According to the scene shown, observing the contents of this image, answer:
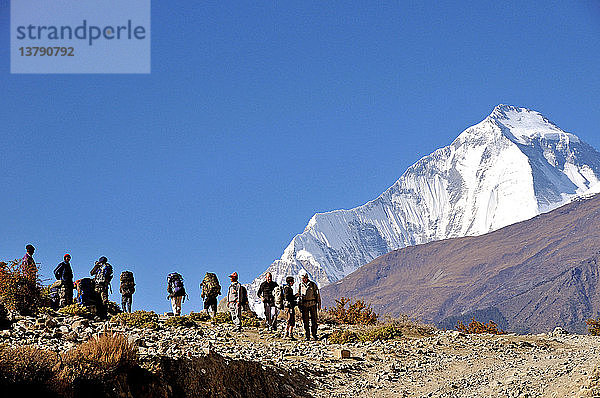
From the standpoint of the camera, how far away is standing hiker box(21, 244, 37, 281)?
19.9m

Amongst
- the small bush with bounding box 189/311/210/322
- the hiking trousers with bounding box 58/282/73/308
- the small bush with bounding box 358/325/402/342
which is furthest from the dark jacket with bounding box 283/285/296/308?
the hiking trousers with bounding box 58/282/73/308

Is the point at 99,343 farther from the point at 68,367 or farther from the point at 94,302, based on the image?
the point at 94,302

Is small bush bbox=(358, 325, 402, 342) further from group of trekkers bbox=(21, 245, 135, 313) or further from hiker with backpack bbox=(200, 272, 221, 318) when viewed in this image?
group of trekkers bbox=(21, 245, 135, 313)

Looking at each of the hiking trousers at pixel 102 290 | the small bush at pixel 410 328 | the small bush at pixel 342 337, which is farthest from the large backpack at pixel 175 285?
the small bush at pixel 410 328

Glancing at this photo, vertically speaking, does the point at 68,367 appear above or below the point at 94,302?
below

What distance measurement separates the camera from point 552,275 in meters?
174

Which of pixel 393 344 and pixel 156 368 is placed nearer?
pixel 156 368

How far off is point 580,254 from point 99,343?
189751 mm

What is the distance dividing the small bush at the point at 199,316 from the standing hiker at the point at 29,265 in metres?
5.31

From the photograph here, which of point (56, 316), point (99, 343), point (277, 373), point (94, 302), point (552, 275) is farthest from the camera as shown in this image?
point (552, 275)

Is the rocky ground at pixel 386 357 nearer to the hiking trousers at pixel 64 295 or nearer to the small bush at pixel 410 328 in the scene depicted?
the small bush at pixel 410 328

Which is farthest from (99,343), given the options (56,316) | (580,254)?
(580,254)

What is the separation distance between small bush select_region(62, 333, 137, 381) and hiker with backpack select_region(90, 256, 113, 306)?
37.8 feet

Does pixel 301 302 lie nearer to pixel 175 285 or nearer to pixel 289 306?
pixel 289 306
